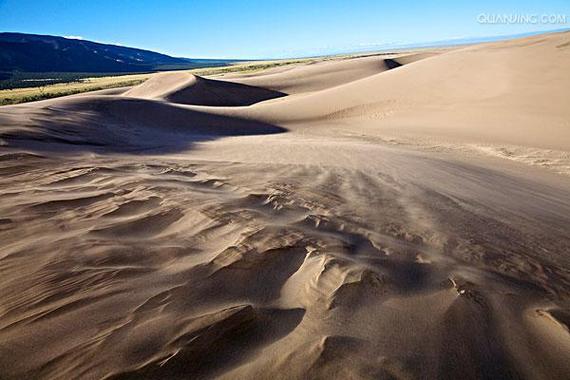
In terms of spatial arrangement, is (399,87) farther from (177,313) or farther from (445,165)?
(177,313)

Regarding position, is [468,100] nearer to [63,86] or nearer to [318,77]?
[318,77]

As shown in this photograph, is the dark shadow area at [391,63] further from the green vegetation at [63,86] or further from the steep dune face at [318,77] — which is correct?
the green vegetation at [63,86]

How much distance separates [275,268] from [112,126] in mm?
6151

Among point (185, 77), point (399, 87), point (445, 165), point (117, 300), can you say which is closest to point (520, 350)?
point (117, 300)

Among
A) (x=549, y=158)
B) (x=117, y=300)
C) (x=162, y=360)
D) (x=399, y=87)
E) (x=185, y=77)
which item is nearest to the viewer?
(x=162, y=360)

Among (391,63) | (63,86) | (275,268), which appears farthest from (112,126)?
(63,86)

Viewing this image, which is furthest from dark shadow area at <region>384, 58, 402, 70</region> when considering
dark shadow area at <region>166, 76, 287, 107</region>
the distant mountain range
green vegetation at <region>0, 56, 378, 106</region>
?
the distant mountain range

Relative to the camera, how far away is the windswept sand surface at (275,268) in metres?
1.25

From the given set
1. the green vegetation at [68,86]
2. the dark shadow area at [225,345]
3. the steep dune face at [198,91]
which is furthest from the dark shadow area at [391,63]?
the dark shadow area at [225,345]

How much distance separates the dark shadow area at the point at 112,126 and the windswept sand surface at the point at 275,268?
0.11 meters

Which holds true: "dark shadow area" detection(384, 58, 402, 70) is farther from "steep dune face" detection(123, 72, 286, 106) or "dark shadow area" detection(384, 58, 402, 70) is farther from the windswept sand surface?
the windswept sand surface

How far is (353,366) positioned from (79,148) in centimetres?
441

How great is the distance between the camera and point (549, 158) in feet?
20.2

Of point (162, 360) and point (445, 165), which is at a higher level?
point (162, 360)
